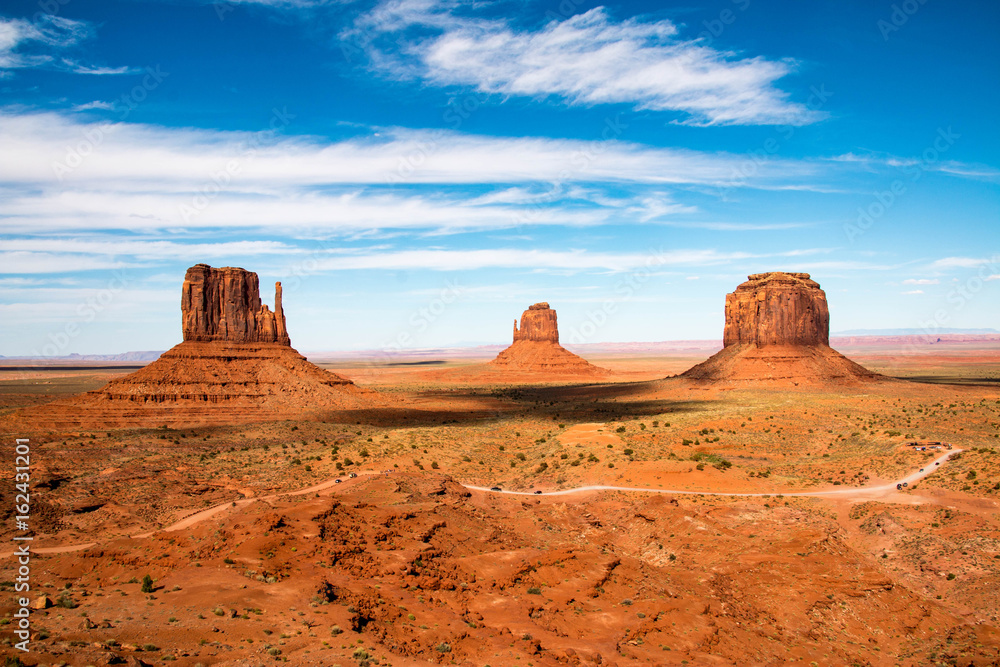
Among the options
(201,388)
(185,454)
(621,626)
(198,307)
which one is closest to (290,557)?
(621,626)

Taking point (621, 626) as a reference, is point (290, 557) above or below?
above

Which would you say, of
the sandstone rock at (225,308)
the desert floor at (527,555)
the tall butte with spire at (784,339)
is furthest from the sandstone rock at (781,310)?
the sandstone rock at (225,308)

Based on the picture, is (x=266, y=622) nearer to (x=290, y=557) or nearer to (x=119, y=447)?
(x=290, y=557)

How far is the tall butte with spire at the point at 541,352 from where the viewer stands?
6083 inches

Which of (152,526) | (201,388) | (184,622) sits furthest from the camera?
(201,388)

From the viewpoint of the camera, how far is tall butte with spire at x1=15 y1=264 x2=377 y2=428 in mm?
64500

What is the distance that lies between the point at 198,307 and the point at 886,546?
72.8 m

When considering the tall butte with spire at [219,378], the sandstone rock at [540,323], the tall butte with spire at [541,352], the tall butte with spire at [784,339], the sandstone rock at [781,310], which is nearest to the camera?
the tall butte with spire at [219,378]

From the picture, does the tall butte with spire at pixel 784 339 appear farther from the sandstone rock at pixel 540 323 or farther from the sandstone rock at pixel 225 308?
the sandstone rock at pixel 540 323

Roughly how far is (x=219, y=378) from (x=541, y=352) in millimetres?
98551

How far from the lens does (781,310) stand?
86.6 m

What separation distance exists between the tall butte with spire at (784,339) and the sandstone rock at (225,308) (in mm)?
65092

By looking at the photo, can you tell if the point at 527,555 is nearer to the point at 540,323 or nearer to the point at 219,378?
the point at 219,378

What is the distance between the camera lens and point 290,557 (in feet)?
70.2
